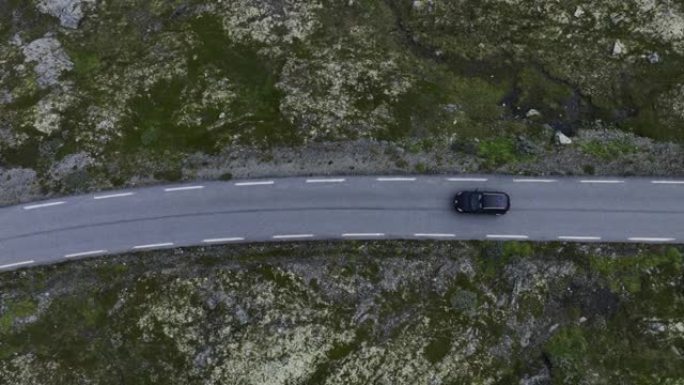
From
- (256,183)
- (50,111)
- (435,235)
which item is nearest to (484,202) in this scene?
(435,235)

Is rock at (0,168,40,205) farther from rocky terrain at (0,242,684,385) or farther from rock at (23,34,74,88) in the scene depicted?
rock at (23,34,74,88)

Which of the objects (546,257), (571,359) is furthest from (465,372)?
(546,257)

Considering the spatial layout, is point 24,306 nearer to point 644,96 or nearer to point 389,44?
point 389,44

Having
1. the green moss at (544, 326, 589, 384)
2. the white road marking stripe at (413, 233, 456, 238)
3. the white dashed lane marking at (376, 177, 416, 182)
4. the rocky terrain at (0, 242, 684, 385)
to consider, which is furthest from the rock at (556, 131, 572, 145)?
the green moss at (544, 326, 589, 384)

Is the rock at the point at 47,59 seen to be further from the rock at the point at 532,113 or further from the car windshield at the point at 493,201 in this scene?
the rock at the point at 532,113

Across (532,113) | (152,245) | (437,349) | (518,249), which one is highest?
(532,113)

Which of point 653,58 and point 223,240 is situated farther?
point 653,58

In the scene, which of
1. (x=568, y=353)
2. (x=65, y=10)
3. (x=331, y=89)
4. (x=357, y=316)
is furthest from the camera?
(x=65, y=10)

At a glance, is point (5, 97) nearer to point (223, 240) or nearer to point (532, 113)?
point (223, 240)
